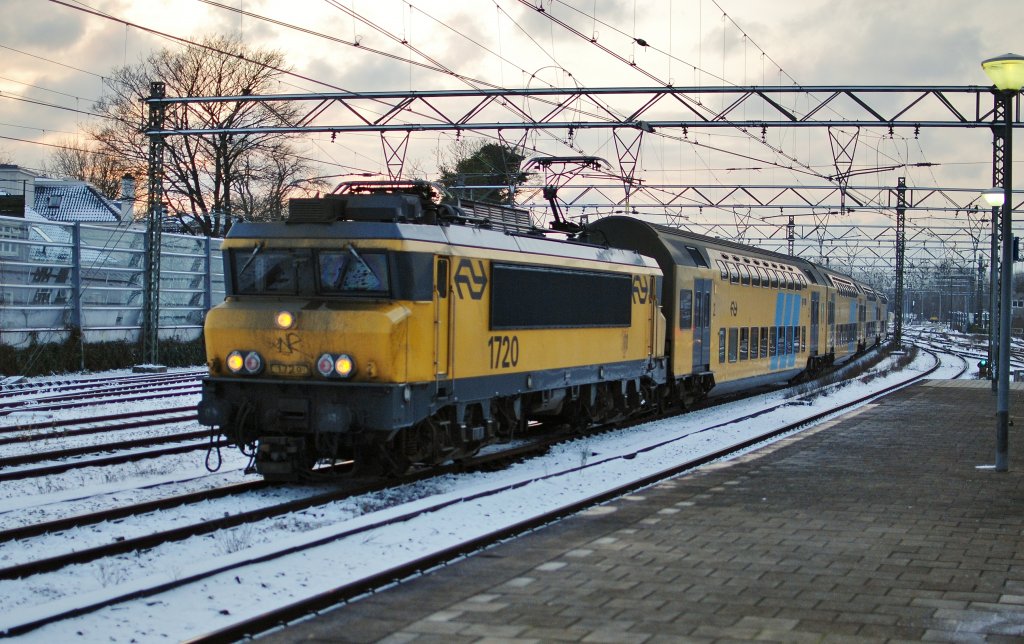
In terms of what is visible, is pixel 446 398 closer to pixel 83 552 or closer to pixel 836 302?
pixel 83 552

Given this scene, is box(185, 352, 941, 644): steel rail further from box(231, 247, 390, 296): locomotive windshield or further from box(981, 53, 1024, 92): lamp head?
box(981, 53, 1024, 92): lamp head

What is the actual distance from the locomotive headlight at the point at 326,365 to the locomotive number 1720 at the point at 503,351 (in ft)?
7.75

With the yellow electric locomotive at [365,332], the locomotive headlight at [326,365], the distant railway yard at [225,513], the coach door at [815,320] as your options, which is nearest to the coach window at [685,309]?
the distant railway yard at [225,513]

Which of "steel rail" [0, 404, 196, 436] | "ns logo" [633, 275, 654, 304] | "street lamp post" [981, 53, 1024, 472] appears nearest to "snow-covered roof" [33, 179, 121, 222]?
"steel rail" [0, 404, 196, 436]

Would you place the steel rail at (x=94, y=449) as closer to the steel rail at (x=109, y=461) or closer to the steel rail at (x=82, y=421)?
the steel rail at (x=109, y=461)

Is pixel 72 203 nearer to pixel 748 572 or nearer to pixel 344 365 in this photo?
pixel 344 365

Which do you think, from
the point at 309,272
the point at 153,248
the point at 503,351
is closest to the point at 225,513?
the point at 309,272

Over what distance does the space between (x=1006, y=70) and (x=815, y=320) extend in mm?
19117

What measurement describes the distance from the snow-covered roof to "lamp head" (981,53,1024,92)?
4221 centimetres

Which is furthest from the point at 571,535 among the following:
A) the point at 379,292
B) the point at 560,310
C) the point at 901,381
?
the point at 901,381

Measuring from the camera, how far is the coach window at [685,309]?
65.5ft

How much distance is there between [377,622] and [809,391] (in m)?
22.1

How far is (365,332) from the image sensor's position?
11.0 meters

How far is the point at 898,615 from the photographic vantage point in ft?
21.6
